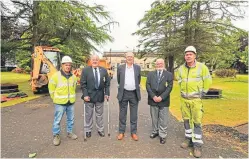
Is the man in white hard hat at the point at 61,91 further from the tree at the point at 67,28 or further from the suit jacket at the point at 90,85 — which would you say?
the tree at the point at 67,28

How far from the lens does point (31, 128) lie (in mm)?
6754

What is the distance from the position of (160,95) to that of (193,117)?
3.00ft

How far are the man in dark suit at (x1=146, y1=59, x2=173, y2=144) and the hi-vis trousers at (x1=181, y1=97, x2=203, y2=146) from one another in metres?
0.52

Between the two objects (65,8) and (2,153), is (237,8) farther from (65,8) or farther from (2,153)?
(2,153)

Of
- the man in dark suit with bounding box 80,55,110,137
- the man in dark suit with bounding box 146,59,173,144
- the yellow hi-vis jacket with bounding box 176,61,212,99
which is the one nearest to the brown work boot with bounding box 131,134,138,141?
the man in dark suit with bounding box 146,59,173,144

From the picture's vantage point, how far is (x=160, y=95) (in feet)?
18.5

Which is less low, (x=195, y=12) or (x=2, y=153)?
(x=195, y=12)

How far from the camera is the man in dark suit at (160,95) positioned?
561cm

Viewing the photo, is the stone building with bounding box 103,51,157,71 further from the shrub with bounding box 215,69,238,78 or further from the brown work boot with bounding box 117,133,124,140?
the shrub with bounding box 215,69,238,78

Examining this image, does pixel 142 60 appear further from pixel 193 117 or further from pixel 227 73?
pixel 193 117

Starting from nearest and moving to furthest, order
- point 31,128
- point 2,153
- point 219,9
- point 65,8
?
point 2,153
point 31,128
point 65,8
point 219,9

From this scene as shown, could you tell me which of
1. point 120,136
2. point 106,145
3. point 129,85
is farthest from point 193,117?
point 106,145

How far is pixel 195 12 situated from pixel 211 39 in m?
2.74

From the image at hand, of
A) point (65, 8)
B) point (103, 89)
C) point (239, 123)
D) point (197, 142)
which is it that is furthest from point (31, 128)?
point (65, 8)
